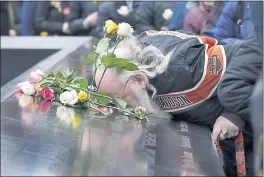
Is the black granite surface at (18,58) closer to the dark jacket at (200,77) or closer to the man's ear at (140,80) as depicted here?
the dark jacket at (200,77)

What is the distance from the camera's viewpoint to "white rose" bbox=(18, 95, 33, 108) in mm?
1680

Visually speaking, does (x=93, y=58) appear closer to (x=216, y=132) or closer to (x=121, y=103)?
(x=121, y=103)

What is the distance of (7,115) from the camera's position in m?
1.45

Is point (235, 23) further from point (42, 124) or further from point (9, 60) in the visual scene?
point (42, 124)

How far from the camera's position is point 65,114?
1661mm

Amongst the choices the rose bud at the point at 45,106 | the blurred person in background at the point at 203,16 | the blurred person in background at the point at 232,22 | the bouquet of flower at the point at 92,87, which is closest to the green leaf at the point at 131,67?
the bouquet of flower at the point at 92,87

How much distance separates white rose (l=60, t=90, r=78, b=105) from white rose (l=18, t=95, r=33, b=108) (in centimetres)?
10

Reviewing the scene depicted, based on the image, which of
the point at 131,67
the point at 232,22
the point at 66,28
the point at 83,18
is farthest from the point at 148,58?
the point at 66,28

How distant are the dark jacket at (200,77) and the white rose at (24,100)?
39 centimetres

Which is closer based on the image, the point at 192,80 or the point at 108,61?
the point at 108,61

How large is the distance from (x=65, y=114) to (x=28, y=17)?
3.79 meters

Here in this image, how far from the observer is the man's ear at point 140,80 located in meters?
1.79

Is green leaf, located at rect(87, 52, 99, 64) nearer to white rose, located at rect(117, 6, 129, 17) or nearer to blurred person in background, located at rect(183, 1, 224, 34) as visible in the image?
blurred person in background, located at rect(183, 1, 224, 34)

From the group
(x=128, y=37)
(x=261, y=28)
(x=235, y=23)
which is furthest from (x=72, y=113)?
(x=235, y=23)
